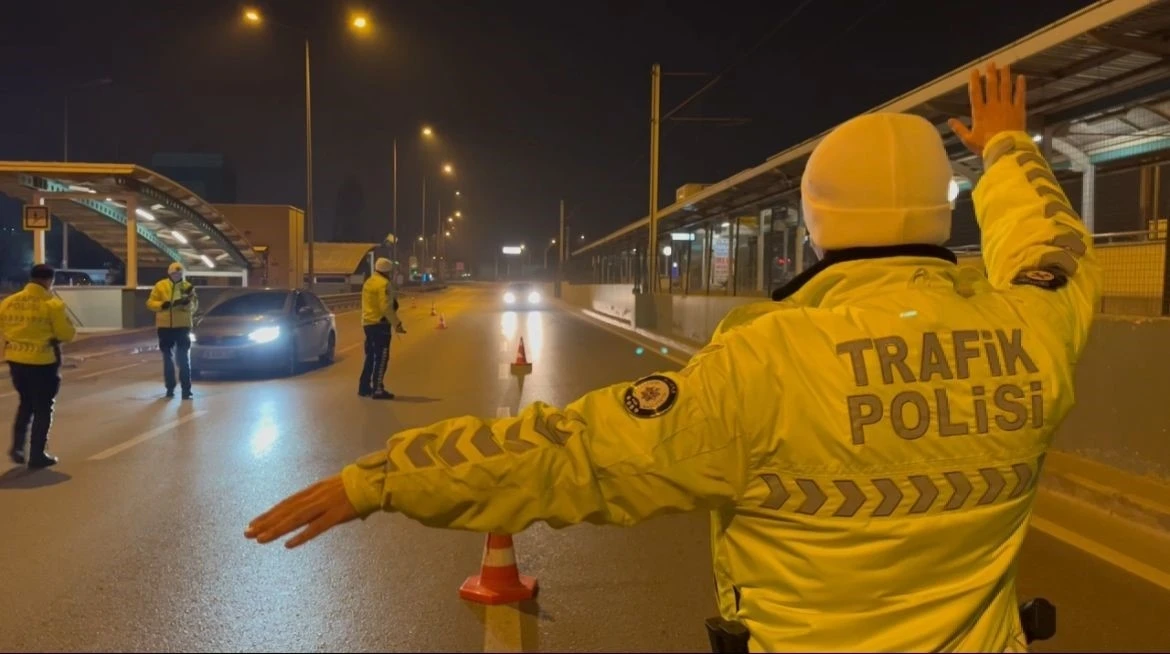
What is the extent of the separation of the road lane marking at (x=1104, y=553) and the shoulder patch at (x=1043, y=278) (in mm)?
4095

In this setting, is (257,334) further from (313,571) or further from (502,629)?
(502,629)

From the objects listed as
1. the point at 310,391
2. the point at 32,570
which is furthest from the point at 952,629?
the point at 310,391

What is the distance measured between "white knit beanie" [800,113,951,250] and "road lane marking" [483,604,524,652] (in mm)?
2990

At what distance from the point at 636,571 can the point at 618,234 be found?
39.5m

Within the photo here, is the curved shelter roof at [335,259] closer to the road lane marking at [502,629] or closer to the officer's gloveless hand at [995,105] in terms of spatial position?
the road lane marking at [502,629]

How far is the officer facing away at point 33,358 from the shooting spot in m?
8.15

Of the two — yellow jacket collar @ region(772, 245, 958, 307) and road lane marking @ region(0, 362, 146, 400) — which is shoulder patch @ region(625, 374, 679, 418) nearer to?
yellow jacket collar @ region(772, 245, 958, 307)

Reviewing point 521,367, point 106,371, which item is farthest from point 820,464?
point 106,371

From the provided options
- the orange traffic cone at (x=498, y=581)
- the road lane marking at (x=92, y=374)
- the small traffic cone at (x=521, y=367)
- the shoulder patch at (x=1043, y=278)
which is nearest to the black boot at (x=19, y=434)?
the road lane marking at (x=92, y=374)

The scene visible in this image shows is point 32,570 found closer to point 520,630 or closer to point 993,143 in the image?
point 520,630

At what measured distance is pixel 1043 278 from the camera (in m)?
1.83

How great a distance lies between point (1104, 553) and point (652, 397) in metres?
5.29

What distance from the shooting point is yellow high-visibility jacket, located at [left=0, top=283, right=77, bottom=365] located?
8.17 meters

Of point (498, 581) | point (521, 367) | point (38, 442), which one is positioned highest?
point (521, 367)
